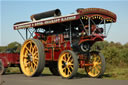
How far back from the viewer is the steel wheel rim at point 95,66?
11742 millimetres

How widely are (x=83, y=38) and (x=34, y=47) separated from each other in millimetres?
2829

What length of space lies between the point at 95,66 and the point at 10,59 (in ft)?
18.7

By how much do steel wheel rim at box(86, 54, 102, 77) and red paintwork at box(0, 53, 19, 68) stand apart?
16.3ft

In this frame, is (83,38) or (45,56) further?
(45,56)

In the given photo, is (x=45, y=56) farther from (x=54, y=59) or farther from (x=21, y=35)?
(x=21, y=35)

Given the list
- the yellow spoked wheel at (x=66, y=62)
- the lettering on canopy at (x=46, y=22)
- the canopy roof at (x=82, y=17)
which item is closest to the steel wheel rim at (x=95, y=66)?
the yellow spoked wheel at (x=66, y=62)

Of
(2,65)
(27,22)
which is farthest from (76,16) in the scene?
(2,65)

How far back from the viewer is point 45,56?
12.5 m

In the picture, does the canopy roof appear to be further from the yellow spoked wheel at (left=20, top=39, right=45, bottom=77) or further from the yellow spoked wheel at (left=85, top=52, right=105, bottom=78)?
the yellow spoked wheel at (left=85, top=52, right=105, bottom=78)

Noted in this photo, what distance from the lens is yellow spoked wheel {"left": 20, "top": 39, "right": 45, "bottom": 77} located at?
11530mm

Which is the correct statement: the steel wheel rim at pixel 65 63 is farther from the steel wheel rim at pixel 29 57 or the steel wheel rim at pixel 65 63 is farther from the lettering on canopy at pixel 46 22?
the lettering on canopy at pixel 46 22

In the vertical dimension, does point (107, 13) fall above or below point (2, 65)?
above

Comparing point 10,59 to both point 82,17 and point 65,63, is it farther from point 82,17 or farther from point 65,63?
point 82,17

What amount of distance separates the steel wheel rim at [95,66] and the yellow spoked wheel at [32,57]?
2671 millimetres
